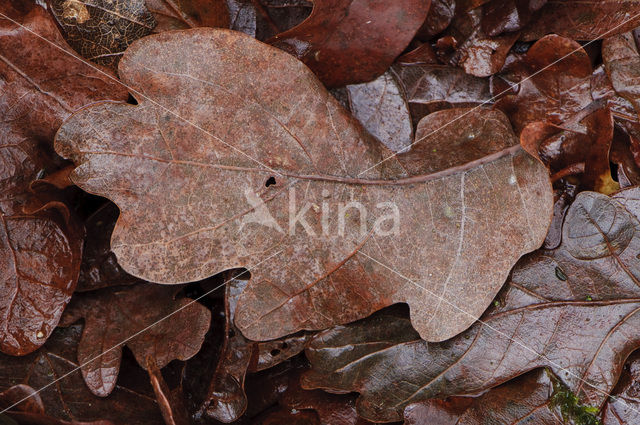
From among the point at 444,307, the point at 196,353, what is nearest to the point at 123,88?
the point at 196,353

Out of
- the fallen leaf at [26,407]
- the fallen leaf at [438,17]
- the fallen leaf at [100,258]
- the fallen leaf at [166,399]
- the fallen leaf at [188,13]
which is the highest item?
the fallen leaf at [438,17]

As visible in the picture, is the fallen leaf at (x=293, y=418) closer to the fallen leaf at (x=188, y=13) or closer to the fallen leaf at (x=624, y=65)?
the fallen leaf at (x=188, y=13)

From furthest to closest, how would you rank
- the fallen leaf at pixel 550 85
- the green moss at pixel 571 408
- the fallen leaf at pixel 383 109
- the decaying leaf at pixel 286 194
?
1. the fallen leaf at pixel 383 109
2. the fallen leaf at pixel 550 85
3. the green moss at pixel 571 408
4. the decaying leaf at pixel 286 194

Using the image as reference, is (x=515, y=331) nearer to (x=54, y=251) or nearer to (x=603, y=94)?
(x=603, y=94)

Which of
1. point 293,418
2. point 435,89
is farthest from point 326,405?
point 435,89

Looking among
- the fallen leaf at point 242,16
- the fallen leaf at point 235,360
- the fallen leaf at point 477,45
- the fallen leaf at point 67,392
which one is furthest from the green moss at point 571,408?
the fallen leaf at point 242,16

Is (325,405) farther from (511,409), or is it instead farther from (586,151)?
(586,151)

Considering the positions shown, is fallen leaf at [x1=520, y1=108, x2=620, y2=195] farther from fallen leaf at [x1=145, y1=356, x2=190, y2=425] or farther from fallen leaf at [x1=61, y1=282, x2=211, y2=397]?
fallen leaf at [x1=145, y1=356, x2=190, y2=425]
